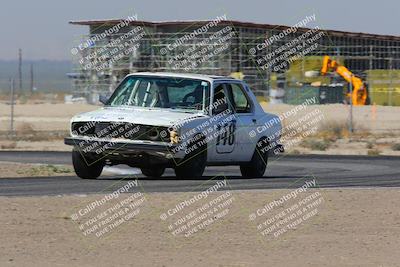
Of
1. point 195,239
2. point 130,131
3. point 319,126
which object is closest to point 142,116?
point 130,131

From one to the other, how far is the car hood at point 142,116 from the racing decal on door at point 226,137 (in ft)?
1.95

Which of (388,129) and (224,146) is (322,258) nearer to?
(224,146)

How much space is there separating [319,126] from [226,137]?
98.7 ft

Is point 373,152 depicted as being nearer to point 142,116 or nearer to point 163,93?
point 163,93

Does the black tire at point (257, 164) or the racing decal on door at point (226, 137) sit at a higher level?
the racing decal on door at point (226, 137)

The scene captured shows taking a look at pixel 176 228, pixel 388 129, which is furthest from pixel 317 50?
pixel 176 228

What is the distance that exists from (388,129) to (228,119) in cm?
3200

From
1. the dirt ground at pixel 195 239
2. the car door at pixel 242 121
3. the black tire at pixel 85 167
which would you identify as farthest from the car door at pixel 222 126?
the dirt ground at pixel 195 239

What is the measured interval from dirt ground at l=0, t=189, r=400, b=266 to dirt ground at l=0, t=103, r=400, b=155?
19.0 metres

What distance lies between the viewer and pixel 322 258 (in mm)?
11141

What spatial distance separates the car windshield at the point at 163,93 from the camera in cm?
1995

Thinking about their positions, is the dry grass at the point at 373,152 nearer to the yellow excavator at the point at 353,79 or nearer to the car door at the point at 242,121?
the car door at the point at 242,121

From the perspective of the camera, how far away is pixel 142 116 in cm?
1903

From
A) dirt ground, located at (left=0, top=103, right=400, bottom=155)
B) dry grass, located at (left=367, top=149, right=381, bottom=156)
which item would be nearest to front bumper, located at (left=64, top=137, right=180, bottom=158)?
dry grass, located at (left=367, top=149, right=381, bottom=156)
